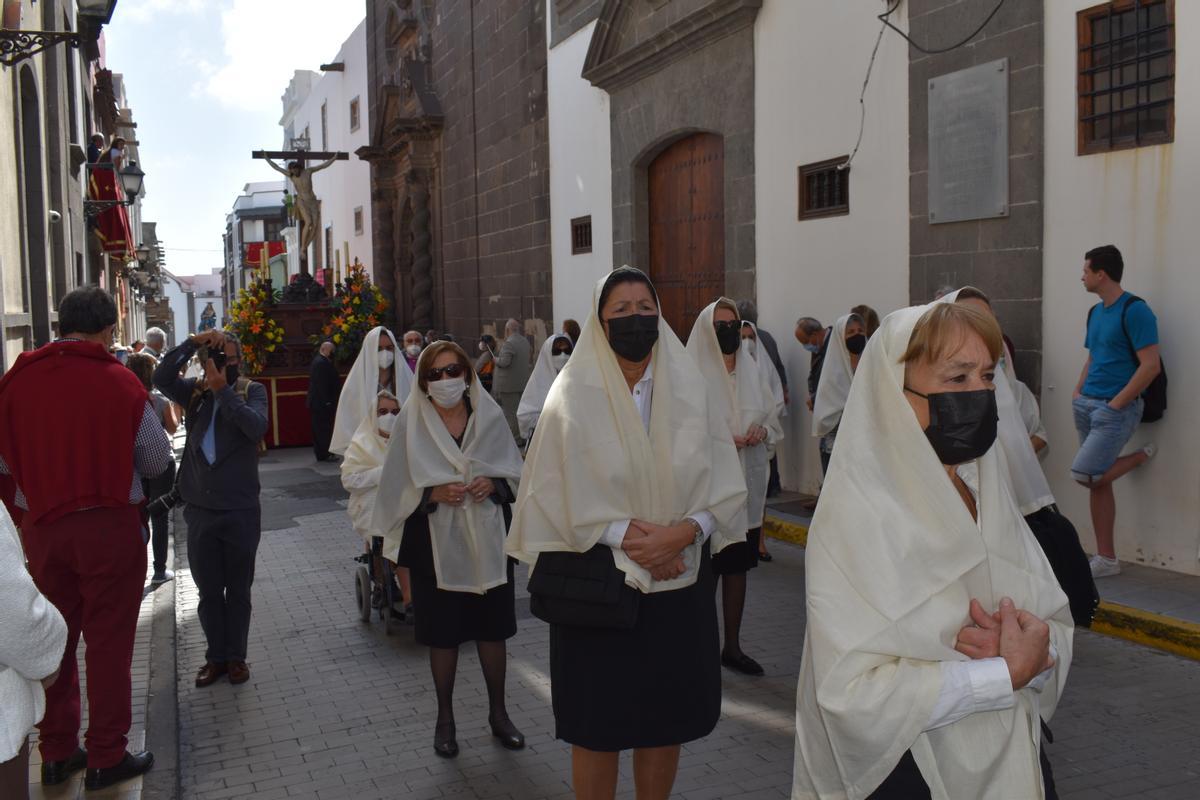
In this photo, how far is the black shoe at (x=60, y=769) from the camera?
A: 15.1 feet

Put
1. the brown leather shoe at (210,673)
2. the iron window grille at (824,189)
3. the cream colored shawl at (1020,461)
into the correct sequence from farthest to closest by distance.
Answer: the iron window grille at (824,189), the brown leather shoe at (210,673), the cream colored shawl at (1020,461)

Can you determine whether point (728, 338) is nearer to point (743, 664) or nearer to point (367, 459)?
point (743, 664)

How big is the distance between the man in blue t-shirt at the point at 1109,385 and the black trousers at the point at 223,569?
488 centimetres

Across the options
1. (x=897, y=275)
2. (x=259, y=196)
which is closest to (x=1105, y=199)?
(x=897, y=275)

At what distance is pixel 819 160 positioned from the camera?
10.4 meters

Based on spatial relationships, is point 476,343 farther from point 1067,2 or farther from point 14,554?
point 14,554

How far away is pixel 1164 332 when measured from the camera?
23.1 ft

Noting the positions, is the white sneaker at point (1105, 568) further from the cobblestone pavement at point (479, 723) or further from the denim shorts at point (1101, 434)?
the cobblestone pavement at point (479, 723)

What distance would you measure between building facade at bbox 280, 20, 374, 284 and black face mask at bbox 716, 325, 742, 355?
21547 millimetres

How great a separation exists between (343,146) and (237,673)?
28431 millimetres

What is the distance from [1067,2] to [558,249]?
32.9 feet

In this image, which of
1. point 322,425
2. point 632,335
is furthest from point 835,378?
point 322,425

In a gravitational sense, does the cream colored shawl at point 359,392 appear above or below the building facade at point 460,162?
below

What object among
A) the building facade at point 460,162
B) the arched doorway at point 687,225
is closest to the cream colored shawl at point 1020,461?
the arched doorway at point 687,225
